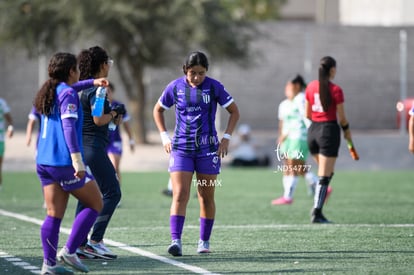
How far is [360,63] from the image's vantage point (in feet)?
136

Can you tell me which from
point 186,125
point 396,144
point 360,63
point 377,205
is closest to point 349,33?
point 360,63

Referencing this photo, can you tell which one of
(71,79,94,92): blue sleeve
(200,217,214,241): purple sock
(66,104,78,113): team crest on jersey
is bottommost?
(200,217,214,241): purple sock

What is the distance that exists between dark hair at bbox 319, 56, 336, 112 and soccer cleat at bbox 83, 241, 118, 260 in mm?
4469

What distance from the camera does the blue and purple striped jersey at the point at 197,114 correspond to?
1043 cm

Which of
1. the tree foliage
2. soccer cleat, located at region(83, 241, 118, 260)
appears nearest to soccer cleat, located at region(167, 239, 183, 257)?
soccer cleat, located at region(83, 241, 118, 260)

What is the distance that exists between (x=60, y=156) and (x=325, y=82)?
568 centimetres

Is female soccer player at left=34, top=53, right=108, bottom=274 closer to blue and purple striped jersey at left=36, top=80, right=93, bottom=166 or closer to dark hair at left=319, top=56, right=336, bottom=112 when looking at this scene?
blue and purple striped jersey at left=36, top=80, right=93, bottom=166

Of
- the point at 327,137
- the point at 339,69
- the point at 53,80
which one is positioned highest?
the point at 339,69

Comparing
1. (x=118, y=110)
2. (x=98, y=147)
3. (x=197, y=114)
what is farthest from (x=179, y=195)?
(x=118, y=110)

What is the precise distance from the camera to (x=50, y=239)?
881cm

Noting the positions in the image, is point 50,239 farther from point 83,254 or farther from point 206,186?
point 206,186

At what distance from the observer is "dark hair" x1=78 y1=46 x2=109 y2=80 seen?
1014 centimetres

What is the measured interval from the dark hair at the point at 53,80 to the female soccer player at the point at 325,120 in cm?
530

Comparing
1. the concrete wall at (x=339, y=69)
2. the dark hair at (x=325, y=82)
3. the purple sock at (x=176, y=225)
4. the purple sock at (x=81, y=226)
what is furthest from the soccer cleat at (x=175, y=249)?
the concrete wall at (x=339, y=69)
